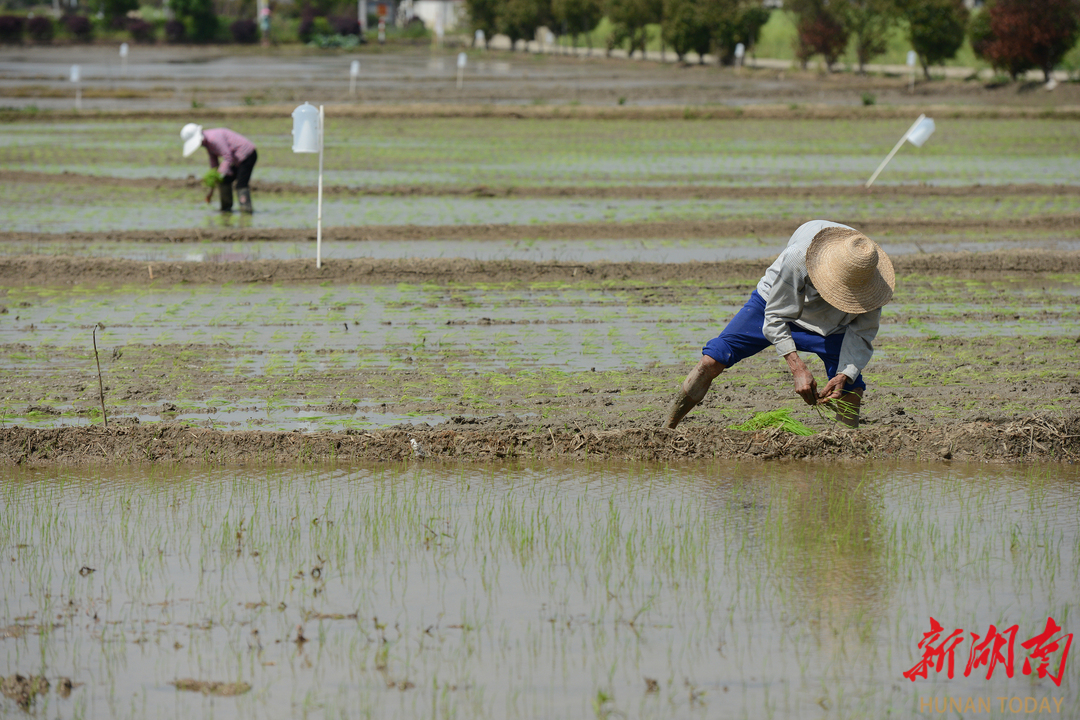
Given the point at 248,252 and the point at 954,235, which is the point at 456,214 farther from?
the point at 954,235

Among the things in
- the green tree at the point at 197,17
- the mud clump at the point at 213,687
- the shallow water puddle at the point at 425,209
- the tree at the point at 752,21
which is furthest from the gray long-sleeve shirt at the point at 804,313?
the green tree at the point at 197,17

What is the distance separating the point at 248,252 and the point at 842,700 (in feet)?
34.6

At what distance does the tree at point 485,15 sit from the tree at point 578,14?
573 cm

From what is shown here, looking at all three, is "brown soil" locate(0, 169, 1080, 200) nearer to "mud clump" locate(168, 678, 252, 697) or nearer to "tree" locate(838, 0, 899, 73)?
"mud clump" locate(168, 678, 252, 697)

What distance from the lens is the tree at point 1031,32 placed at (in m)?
34.2

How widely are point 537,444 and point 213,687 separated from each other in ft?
9.80

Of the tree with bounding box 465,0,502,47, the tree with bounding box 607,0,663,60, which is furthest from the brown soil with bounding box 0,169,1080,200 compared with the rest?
the tree with bounding box 465,0,502,47

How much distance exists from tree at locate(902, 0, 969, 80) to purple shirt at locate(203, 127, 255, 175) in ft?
101

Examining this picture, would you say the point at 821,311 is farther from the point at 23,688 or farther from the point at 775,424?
the point at 23,688

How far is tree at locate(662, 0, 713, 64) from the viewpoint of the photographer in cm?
4959

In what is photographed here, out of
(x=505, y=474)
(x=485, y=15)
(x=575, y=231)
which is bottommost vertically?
(x=505, y=474)

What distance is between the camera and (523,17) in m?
69.4

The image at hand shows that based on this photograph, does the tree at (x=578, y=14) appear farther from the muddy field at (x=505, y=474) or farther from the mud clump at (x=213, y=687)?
the mud clump at (x=213, y=687)

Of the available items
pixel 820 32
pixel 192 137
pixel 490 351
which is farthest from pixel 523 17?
pixel 490 351
